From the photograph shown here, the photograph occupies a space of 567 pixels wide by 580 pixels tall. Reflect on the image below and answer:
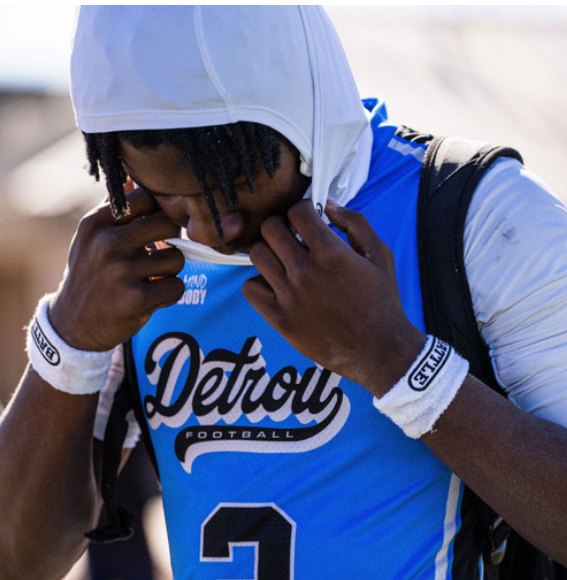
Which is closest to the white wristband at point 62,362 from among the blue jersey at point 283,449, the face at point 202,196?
the blue jersey at point 283,449

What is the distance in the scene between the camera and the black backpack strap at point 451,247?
1.46 meters

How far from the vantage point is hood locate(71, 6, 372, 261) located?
1.39 meters

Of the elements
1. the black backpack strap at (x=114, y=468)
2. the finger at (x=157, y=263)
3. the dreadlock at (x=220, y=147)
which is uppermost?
the dreadlock at (x=220, y=147)

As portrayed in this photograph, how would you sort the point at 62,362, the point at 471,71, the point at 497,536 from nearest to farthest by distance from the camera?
1. the point at 497,536
2. the point at 62,362
3. the point at 471,71

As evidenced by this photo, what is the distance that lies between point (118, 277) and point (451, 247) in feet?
2.12

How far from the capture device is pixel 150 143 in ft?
4.72

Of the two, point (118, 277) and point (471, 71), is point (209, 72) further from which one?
point (471, 71)

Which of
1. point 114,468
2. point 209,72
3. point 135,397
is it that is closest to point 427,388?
point 209,72

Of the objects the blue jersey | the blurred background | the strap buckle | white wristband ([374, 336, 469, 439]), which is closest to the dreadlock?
the blue jersey

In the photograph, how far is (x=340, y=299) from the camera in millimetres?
1340

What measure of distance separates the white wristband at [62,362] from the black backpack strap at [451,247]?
0.70m

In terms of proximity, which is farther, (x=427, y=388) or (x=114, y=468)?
(x=114, y=468)

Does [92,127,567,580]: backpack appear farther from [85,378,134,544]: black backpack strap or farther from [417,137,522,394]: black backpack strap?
[85,378,134,544]: black backpack strap

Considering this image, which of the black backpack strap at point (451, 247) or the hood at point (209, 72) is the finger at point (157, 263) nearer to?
the hood at point (209, 72)
